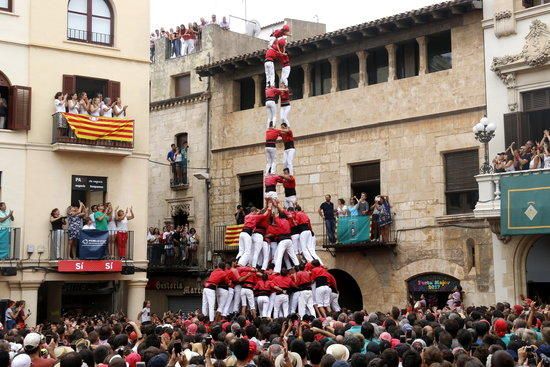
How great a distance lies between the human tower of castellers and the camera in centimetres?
2255

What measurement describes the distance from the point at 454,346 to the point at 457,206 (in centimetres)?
1805

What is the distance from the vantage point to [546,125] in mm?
27078

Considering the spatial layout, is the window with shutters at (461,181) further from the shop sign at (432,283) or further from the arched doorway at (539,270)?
the arched doorway at (539,270)

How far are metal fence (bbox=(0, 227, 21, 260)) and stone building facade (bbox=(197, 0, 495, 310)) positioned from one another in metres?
10.3

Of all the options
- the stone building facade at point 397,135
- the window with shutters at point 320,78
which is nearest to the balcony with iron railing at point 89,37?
the stone building facade at point 397,135

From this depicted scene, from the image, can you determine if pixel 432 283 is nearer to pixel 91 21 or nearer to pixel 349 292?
pixel 349 292

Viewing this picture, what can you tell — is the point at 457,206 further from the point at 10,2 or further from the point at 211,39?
the point at 10,2

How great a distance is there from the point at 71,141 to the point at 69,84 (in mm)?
2112

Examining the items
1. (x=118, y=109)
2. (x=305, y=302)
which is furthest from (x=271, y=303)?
(x=118, y=109)

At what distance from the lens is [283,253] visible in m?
23.8

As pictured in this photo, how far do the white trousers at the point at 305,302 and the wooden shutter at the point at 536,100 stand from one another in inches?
391

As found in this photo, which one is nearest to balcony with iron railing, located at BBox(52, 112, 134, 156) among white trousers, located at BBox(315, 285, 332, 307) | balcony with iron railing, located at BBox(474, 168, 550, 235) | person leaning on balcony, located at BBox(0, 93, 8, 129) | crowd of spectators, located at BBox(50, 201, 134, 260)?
person leaning on balcony, located at BBox(0, 93, 8, 129)

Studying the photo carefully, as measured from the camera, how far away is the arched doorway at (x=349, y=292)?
33.3 m

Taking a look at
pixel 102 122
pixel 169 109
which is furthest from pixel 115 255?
pixel 169 109
